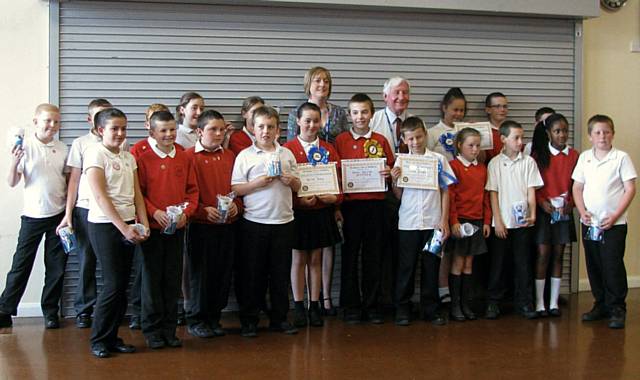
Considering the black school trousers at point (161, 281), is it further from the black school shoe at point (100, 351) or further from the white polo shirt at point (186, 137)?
the white polo shirt at point (186, 137)

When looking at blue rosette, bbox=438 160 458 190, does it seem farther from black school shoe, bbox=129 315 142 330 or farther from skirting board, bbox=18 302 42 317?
skirting board, bbox=18 302 42 317

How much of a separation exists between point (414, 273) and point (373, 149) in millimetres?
936

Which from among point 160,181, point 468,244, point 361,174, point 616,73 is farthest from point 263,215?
point 616,73

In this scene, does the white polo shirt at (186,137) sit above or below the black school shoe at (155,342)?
above

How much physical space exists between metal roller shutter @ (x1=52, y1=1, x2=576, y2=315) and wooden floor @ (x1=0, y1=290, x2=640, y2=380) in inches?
42.0

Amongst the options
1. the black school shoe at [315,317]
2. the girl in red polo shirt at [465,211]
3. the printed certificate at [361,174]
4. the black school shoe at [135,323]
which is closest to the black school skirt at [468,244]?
the girl in red polo shirt at [465,211]

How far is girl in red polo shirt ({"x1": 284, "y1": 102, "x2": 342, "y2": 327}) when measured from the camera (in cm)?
472

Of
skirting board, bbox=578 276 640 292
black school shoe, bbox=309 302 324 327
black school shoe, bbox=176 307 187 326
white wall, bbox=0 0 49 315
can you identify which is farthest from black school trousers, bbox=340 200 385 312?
white wall, bbox=0 0 49 315

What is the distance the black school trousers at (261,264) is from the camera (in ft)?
14.8

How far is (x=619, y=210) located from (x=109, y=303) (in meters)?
3.48

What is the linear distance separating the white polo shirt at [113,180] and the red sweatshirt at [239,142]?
1074 mm

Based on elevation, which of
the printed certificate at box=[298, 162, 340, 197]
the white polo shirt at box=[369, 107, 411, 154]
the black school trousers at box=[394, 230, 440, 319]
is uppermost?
the white polo shirt at box=[369, 107, 411, 154]

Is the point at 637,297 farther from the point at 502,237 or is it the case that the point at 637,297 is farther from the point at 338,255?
the point at 338,255

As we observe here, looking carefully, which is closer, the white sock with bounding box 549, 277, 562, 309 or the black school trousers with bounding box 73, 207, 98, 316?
the black school trousers with bounding box 73, 207, 98, 316
